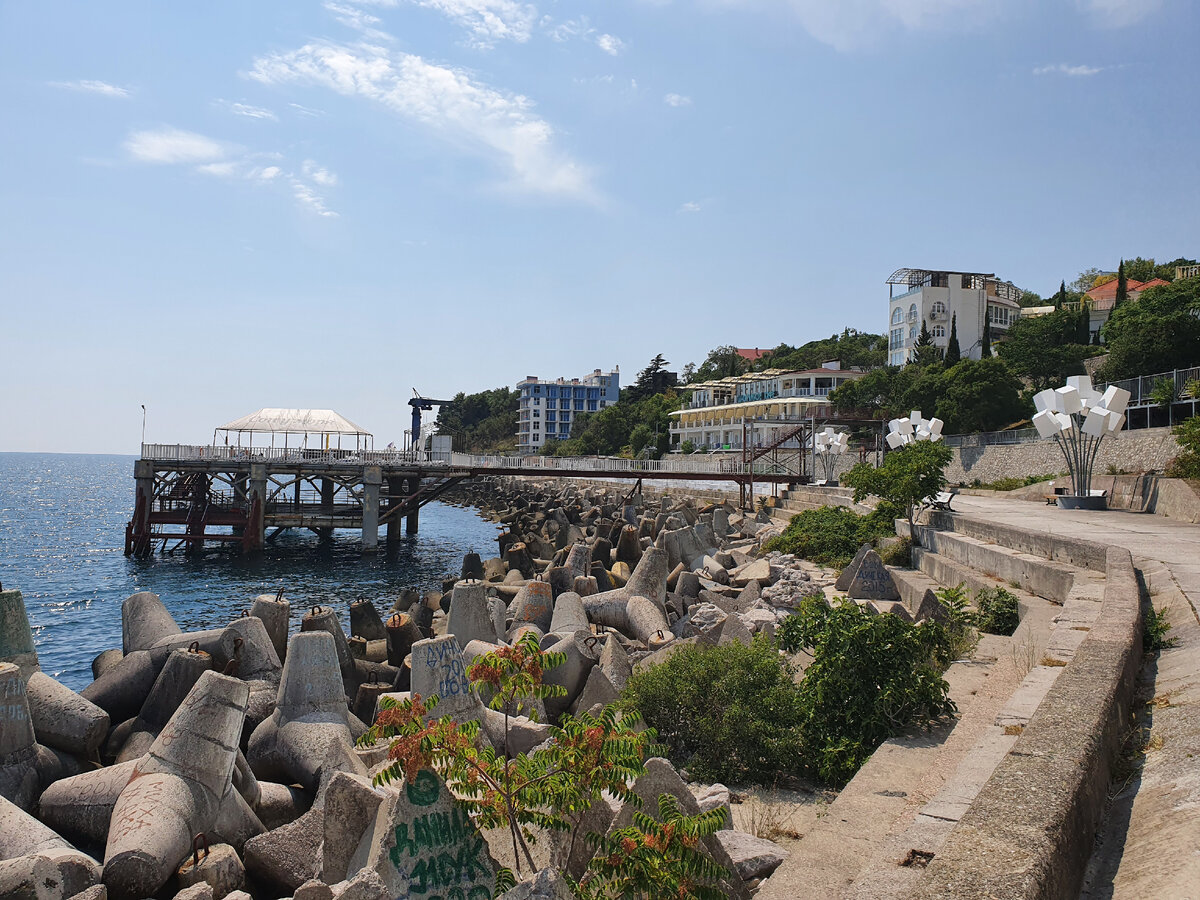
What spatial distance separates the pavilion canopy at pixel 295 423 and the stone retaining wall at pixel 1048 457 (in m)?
30.4

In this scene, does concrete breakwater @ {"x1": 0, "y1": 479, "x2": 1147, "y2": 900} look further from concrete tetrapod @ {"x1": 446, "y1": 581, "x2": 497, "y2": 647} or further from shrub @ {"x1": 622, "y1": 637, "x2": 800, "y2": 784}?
shrub @ {"x1": 622, "y1": 637, "x2": 800, "y2": 784}

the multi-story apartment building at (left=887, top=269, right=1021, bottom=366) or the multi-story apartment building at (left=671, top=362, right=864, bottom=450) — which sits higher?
the multi-story apartment building at (left=887, top=269, right=1021, bottom=366)

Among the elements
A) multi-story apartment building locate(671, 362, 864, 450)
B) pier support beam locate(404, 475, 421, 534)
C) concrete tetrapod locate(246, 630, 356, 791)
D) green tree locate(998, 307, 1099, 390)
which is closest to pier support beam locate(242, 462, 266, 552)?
pier support beam locate(404, 475, 421, 534)

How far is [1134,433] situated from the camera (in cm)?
2688

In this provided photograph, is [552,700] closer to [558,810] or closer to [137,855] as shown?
[137,855]

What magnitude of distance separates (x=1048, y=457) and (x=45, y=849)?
3369cm

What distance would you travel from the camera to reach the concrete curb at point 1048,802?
278 centimetres

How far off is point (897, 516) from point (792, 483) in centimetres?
2402

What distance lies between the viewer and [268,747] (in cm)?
840

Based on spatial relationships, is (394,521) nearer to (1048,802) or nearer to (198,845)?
(198,845)

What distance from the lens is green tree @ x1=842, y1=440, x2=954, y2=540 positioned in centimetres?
1827

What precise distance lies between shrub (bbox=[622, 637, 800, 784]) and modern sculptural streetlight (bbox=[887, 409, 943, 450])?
28.9m

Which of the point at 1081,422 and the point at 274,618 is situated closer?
the point at 274,618

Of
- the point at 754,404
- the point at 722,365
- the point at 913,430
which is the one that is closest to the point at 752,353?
the point at 722,365
